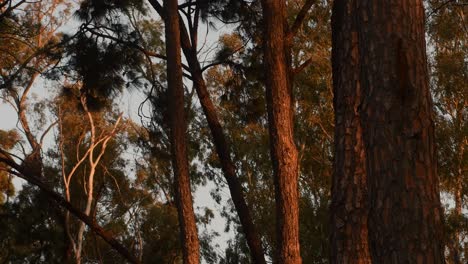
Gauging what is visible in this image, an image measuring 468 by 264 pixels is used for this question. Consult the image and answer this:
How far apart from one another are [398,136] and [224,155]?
244 inches

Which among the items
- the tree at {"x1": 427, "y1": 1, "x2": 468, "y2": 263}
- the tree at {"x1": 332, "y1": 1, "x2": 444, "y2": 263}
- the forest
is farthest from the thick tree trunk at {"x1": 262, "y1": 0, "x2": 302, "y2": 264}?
the tree at {"x1": 427, "y1": 1, "x2": 468, "y2": 263}

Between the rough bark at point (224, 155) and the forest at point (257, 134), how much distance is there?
0.02 metres

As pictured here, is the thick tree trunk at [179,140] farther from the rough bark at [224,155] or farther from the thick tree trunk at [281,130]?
the thick tree trunk at [281,130]

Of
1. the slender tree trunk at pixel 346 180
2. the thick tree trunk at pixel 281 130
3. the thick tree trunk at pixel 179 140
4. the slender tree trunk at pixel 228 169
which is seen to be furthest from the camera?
the slender tree trunk at pixel 228 169

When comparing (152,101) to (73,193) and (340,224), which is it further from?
(73,193)

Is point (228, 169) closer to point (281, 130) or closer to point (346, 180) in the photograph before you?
point (281, 130)

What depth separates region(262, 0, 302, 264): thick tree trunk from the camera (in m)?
7.79

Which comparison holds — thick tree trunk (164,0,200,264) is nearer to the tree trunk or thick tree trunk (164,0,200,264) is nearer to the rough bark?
the rough bark

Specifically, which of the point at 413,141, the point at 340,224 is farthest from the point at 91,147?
the point at 413,141

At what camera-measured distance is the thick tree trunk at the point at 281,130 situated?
25.5ft

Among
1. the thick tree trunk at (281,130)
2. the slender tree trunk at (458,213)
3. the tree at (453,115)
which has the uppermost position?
the tree at (453,115)

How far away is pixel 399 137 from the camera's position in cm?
348

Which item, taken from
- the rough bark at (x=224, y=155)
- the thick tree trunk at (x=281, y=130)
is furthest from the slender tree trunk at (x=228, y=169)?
the thick tree trunk at (x=281, y=130)

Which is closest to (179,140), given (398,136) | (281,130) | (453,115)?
(281,130)
